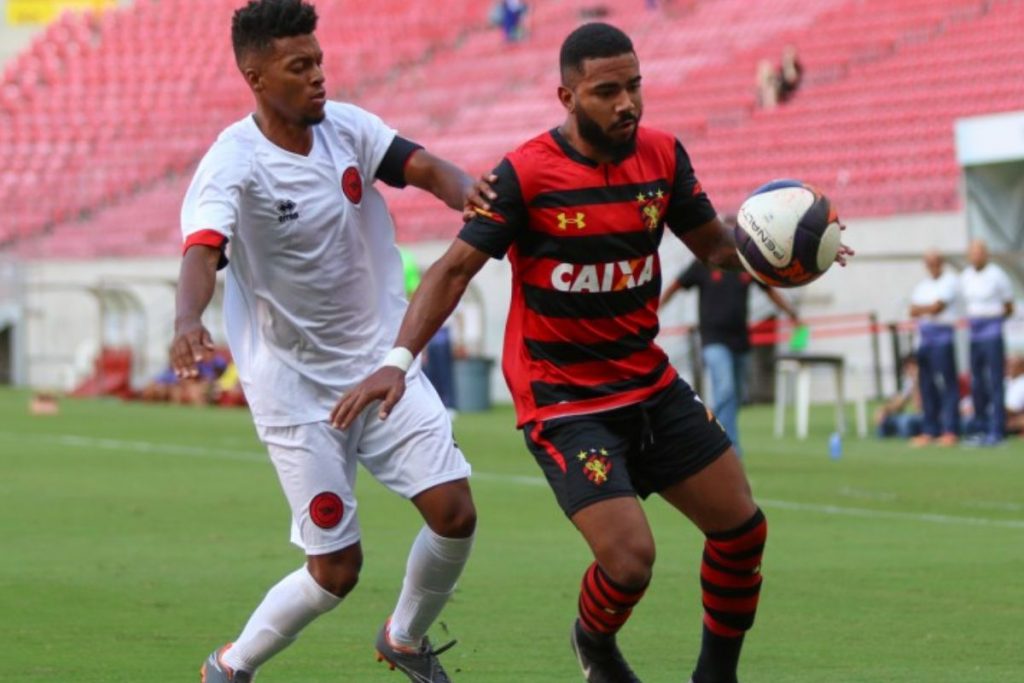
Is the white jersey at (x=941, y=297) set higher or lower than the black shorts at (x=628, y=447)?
lower

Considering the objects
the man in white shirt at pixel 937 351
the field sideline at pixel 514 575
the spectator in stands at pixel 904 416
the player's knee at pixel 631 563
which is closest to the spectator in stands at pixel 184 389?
the spectator in stands at pixel 904 416

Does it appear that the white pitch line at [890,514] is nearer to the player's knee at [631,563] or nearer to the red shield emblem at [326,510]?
the player's knee at [631,563]

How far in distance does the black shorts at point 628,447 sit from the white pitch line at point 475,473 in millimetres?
6516

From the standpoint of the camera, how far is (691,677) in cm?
681

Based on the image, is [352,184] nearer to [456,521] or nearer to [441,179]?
[441,179]

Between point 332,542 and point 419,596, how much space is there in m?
0.46

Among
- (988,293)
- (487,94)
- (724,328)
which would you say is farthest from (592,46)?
(487,94)

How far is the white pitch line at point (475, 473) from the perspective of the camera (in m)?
13.0

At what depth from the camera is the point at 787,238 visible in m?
6.53

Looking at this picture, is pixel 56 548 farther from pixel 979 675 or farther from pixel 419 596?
pixel 979 675

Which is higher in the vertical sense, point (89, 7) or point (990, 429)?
point (89, 7)

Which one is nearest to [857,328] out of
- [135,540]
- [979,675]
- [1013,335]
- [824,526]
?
[1013,335]

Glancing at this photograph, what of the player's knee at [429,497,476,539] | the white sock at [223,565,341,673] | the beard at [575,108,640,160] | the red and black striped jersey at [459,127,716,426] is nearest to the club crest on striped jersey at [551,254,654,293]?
the red and black striped jersey at [459,127,716,426]

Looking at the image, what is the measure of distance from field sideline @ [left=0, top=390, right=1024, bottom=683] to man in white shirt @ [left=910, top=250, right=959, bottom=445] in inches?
81.5
